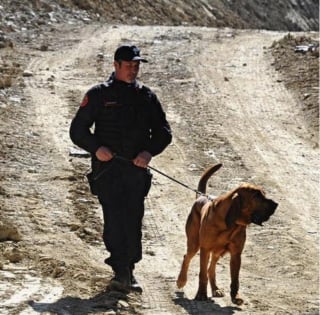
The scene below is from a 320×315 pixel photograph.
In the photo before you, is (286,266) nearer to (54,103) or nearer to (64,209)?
(64,209)

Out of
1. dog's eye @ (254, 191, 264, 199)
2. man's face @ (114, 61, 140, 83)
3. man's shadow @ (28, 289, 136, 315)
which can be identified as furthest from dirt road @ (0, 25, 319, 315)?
man's face @ (114, 61, 140, 83)

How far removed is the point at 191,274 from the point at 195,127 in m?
7.53

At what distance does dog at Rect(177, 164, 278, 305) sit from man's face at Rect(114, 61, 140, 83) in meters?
1.13

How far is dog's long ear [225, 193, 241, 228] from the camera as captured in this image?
6941 millimetres

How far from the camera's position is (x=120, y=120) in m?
7.11

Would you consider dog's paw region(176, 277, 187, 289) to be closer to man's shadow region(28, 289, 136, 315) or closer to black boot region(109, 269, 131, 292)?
black boot region(109, 269, 131, 292)

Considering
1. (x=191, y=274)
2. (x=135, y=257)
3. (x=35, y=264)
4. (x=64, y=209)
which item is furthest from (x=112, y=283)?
(x=64, y=209)

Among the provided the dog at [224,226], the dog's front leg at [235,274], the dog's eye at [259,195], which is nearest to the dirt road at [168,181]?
the dog's front leg at [235,274]

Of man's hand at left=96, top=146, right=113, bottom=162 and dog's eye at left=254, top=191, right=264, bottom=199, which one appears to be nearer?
dog's eye at left=254, top=191, right=264, bottom=199

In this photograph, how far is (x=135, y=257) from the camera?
7.34 metres

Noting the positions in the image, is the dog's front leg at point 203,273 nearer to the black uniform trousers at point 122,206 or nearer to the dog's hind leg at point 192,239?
the dog's hind leg at point 192,239

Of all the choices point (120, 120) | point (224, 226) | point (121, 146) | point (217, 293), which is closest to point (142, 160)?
point (121, 146)

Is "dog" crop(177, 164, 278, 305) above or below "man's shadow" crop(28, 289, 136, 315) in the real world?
above

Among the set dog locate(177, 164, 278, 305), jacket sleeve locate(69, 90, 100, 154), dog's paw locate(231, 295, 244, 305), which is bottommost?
dog's paw locate(231, 295, 244, 305)
